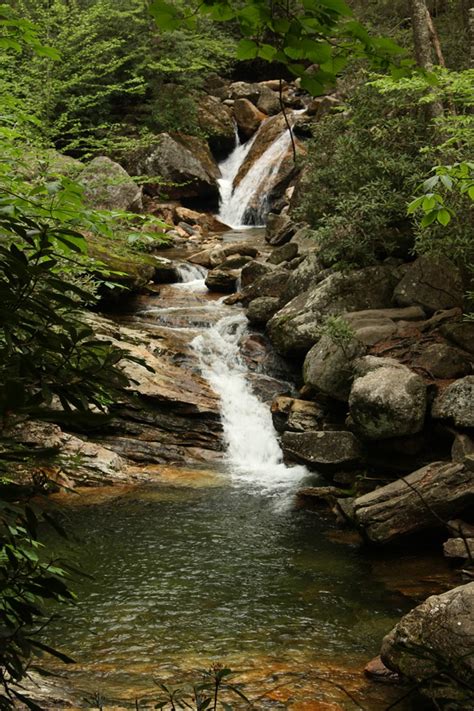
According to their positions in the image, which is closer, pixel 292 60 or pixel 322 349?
pixel 292 60

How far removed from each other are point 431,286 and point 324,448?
3387mm

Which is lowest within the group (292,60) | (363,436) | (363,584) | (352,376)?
(363,584)

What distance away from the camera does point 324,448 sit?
970 centimetres

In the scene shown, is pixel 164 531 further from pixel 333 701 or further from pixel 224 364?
pixel 224 364

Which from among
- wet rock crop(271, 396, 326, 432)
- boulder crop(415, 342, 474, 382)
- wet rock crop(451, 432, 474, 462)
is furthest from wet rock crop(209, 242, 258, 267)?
wet rock crop(451, 432, 474, 462)

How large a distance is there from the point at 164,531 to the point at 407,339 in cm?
468

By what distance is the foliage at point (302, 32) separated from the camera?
151 cm

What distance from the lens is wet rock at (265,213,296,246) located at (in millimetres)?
19609

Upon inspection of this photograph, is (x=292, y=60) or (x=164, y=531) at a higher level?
(x=292, y=60)

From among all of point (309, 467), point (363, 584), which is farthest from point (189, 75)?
point (363, 584)

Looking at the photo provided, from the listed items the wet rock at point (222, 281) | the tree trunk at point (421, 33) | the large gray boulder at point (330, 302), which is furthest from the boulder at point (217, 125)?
the large gray boulder at point (330, 302)

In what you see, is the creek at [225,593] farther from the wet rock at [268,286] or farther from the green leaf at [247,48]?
the wet rock at [268,286]

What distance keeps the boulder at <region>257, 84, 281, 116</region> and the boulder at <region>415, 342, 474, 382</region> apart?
21.5 metres

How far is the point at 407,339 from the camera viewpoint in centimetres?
1008
